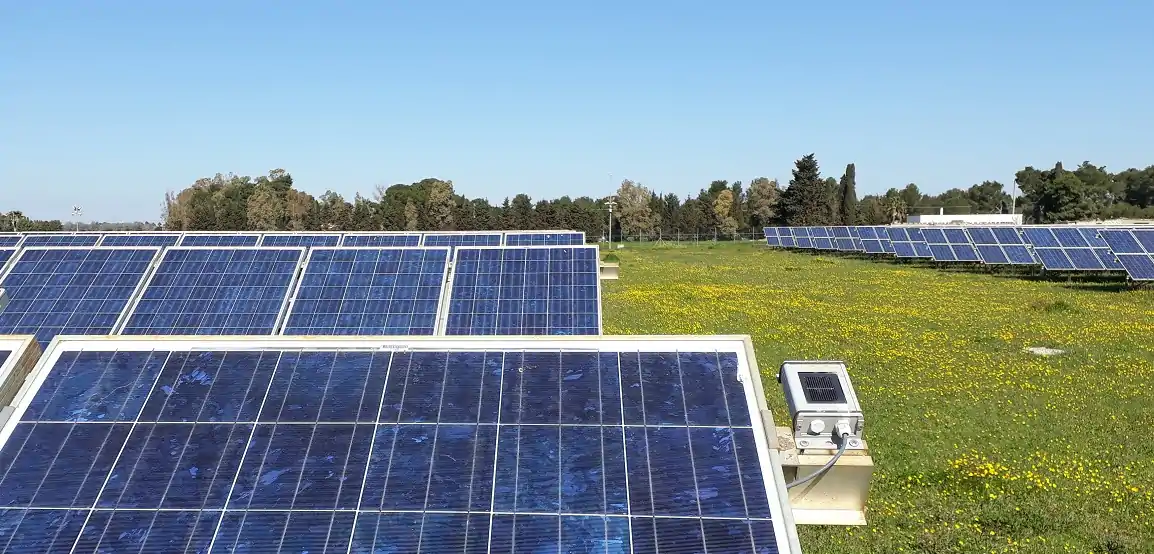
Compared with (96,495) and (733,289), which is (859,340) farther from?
(96,495)

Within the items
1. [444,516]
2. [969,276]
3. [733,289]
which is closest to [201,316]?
[444,516]

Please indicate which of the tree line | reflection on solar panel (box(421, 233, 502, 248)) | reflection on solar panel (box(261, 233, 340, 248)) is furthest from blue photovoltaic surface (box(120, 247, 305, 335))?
the tree line

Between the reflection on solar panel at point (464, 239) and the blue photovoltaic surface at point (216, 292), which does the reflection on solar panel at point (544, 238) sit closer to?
the reflection on solar panel at point (464, 239)

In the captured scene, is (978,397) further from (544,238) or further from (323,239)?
(323,239)

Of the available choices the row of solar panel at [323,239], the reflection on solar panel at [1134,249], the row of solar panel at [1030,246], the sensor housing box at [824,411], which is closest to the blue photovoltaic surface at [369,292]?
the sensor housing box at [824,411]

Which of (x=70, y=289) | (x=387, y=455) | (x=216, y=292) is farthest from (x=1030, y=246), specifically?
(x=387, y=455)
